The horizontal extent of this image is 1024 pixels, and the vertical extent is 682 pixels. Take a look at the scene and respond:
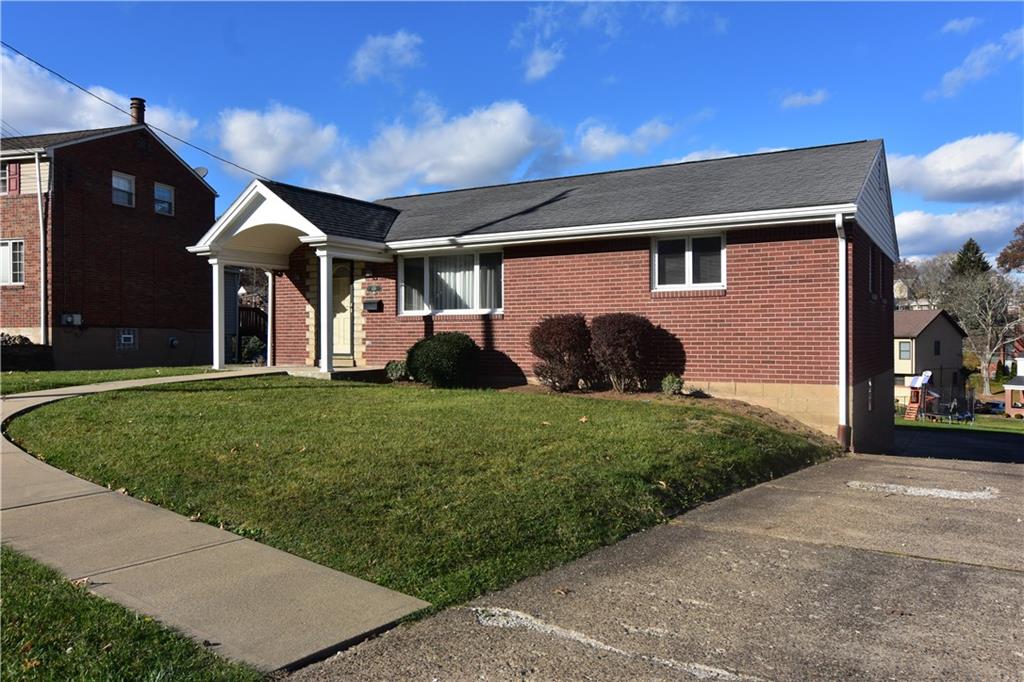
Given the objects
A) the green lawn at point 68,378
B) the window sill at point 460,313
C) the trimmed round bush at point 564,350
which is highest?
the window sill at point 460,313

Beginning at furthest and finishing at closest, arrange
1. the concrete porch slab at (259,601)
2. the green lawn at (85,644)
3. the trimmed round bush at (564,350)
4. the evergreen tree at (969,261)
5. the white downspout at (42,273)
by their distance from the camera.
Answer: the evergreen tree at (969,261) → the white downspout at (42,273) → the trimmed round bush at (564,350) → the concrete porch slab at (259,601) → the green lawn at (85,644)

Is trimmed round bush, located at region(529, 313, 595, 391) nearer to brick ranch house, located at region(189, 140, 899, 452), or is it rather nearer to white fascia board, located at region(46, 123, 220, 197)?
brick ranch house, located at region(189, 140, 899, 452)

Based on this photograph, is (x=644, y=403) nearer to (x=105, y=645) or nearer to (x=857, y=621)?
(x=857, y=621)

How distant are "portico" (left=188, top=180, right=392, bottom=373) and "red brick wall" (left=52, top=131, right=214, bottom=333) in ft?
34.2

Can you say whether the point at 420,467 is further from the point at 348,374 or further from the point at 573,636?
the point at 348,374

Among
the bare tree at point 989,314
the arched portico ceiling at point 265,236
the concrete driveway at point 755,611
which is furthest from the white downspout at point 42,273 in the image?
the bare tree at point 989,314

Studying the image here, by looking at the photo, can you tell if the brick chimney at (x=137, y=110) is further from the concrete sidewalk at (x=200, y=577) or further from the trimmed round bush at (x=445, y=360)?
the concrete sidewalk at (x=200, y=577)

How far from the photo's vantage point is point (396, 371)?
1558 cm

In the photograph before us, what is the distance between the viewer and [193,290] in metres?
29.2

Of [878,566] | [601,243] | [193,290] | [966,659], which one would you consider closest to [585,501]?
[878,566]

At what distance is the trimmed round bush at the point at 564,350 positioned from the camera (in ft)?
43.3

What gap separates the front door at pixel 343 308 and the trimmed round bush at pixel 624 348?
6.63 meters

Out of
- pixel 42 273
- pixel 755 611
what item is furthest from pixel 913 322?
pixel 755 611

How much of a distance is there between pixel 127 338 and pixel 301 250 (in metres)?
12.1
